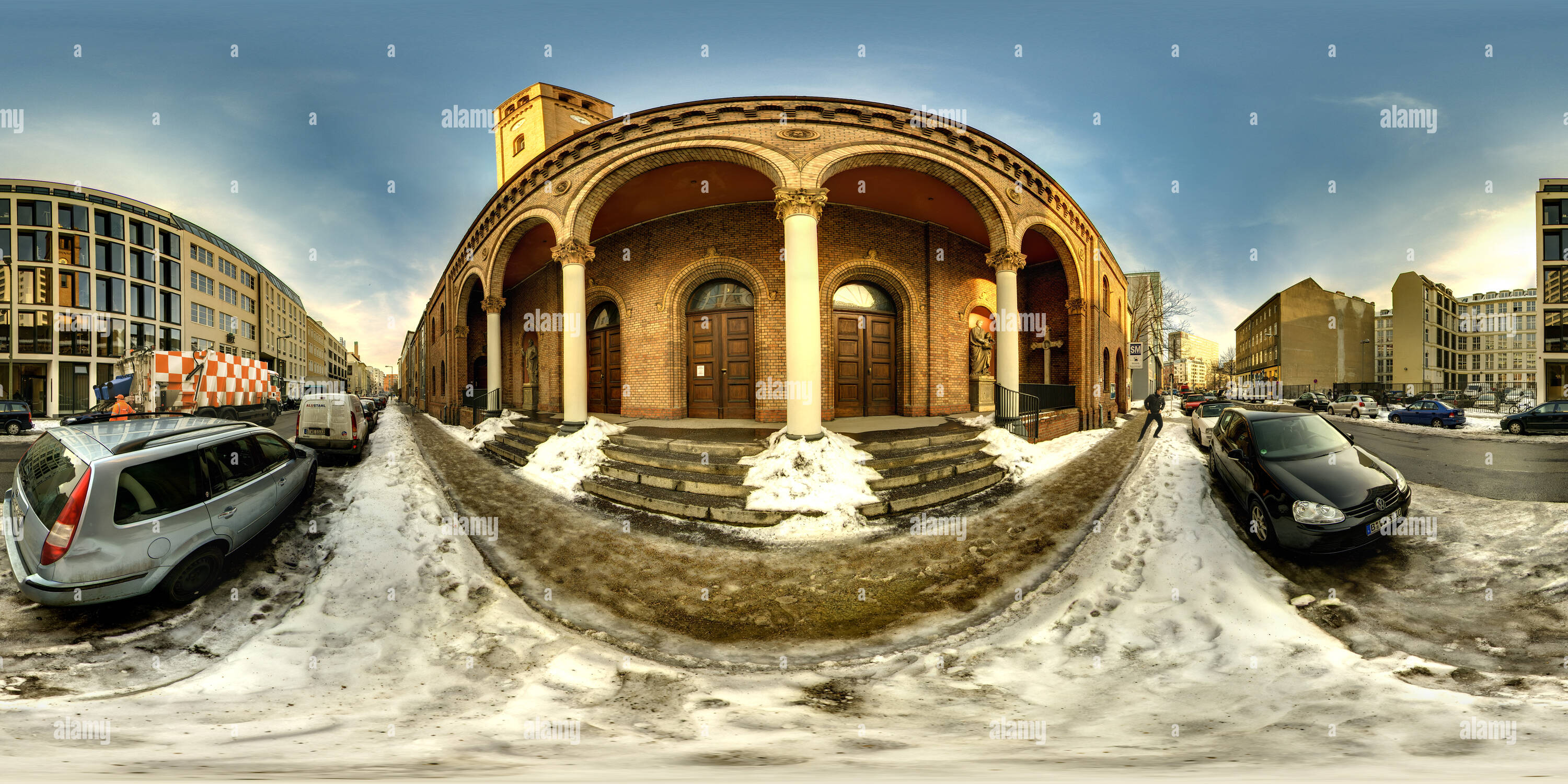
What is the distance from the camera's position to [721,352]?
1262 cm

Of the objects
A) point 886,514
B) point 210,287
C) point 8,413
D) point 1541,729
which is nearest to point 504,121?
point 8,413

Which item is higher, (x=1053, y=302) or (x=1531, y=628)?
(x=1053, y=302)

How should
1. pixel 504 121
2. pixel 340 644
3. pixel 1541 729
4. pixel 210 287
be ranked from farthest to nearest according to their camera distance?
pixel 210 287, pixel 504 121, pixel 340 644, pixel 1541 729

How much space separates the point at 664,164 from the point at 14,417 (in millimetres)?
23221

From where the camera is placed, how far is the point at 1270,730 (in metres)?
2.58

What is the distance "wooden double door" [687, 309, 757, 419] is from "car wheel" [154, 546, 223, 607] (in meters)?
8.79

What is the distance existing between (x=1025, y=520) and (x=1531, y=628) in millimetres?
3568

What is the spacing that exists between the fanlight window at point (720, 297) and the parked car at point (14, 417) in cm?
2164

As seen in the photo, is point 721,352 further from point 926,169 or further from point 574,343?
point 926,169

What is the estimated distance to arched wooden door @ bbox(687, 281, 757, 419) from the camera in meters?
12.4

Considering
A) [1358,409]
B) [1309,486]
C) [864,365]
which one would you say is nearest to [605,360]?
[864,365]

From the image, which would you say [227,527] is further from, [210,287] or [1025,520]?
[210,287]

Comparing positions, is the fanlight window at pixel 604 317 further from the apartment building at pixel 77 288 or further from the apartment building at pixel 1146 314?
the apartment building at pixel 77 288
